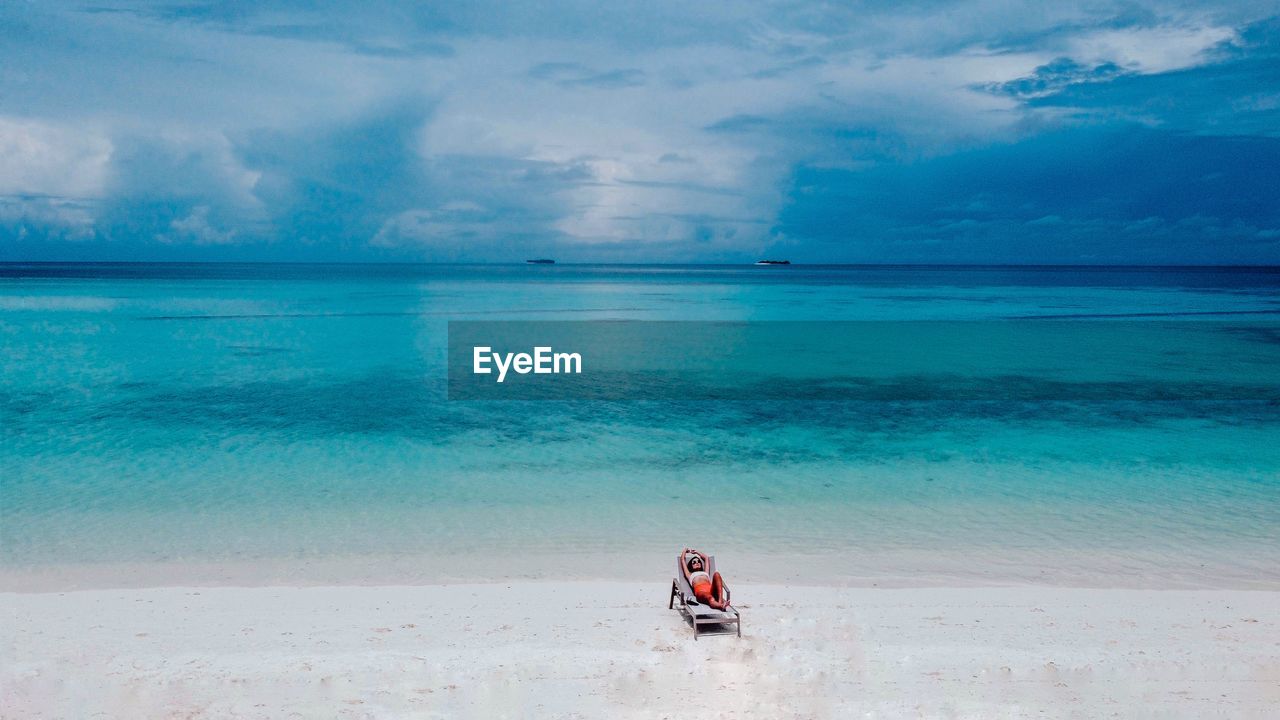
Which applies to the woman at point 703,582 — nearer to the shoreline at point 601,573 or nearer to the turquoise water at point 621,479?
the shoreline at point 601,573

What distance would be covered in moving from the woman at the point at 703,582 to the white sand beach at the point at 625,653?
0.37 metres

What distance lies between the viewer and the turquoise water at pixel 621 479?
9.45 meters

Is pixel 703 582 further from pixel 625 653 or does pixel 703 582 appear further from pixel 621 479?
pixel 621 479

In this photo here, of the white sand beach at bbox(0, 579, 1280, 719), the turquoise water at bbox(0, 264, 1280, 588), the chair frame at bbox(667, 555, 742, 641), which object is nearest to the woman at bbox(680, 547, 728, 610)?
the chair frame at bbox(667, 555, 742, 641)

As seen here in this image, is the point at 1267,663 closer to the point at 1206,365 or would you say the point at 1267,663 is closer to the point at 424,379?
the point at 424,379

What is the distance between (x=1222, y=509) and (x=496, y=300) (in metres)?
60.0

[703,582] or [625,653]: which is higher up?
[703,582]

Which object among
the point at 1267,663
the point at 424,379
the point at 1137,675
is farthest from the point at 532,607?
the point at 424,379

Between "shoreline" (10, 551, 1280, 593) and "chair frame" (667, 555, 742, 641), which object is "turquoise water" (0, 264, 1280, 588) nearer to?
"shoreline" (10, 551, 1280, 593)

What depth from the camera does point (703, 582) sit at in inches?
283

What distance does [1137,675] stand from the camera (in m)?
6.36

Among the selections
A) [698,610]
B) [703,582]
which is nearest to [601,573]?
[703,582]

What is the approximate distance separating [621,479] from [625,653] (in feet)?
19.9

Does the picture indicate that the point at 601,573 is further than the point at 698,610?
Yes
